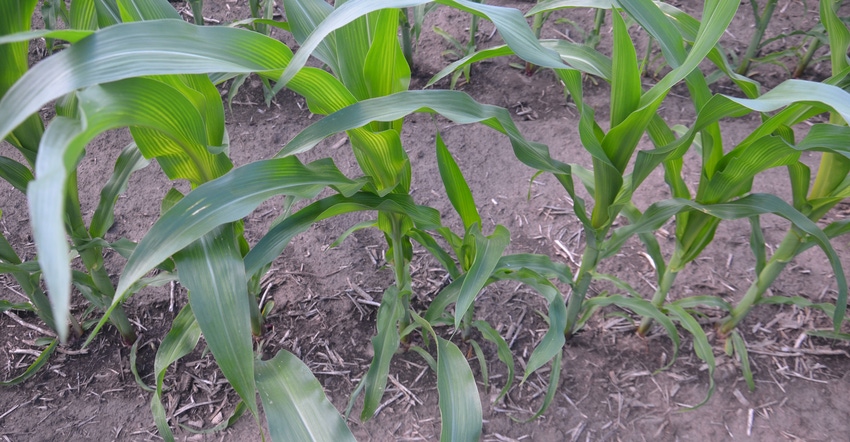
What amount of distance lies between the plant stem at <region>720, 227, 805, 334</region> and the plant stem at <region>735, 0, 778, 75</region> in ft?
3.11

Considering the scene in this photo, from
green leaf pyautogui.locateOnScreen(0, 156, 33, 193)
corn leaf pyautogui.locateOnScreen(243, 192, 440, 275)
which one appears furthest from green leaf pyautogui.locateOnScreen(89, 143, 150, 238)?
corn leaf pyautogui.locateOnScreen(243, 192, 440, 275)

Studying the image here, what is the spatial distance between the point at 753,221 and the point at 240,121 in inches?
57.3

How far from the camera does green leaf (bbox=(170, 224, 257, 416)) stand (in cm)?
73

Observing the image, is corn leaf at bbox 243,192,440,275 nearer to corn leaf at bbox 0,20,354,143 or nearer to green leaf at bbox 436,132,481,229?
green leaf at bbox 436,132,481,229

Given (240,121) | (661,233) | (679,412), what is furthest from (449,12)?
(679,412)

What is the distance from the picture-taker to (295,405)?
89cm

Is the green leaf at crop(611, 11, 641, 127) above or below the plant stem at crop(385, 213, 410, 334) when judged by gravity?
above

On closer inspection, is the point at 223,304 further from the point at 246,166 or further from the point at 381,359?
the point at 381,359

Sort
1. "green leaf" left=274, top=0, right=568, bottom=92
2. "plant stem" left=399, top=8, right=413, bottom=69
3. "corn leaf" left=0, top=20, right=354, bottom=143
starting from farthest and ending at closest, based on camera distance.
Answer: "plant stem" left=399, top=8, right=413, bottom=69 → "green leaf" left=274, top=0, right=568, bottom=92 → "corn leaf" left=0, top=20, right=354, bottom=143

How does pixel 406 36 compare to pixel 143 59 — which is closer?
pixel 143 59

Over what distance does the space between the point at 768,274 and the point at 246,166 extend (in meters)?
1.05

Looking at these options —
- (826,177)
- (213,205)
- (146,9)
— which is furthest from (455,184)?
(826,177)

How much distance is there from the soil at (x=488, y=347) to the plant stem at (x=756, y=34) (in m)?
0.39

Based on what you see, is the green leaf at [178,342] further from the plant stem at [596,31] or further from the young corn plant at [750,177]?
the plant stem at [596,31]
